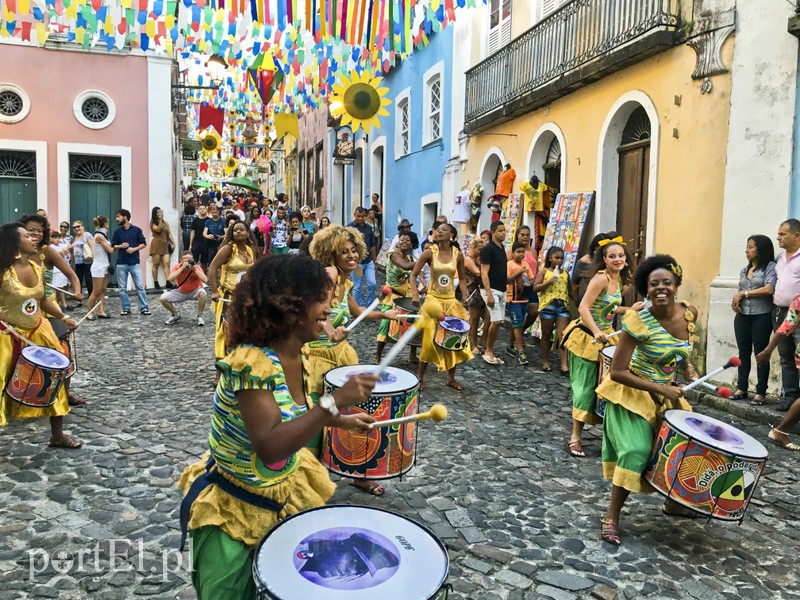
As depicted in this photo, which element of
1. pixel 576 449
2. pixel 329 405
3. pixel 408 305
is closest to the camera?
pixel 329 405

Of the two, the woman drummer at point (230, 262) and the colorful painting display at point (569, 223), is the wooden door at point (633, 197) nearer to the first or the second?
the colorful painting display at point (569, 223)

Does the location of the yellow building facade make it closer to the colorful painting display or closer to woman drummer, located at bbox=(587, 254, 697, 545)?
the colorful painting display

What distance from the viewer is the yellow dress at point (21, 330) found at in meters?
4.96

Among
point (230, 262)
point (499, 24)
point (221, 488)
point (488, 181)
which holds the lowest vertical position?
point (221, 488)

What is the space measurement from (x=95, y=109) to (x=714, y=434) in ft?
52.7

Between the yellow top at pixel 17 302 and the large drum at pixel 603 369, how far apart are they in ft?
14.1

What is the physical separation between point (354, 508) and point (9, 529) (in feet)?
8.66

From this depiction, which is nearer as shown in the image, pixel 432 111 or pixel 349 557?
pixel 349 557

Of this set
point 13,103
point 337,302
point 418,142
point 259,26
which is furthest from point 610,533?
point 13,103

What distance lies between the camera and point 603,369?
16.7ft

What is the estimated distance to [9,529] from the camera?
3.78 meters

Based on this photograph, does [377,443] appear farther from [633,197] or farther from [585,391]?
[633,197]

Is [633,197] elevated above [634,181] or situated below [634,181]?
below

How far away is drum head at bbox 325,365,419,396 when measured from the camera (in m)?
3.90
